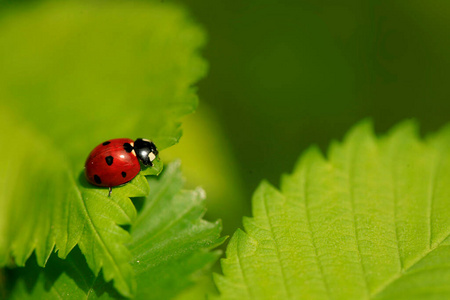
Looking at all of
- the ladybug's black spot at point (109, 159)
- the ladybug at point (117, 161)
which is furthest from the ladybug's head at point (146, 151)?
the ladybug's black spot at point (109, 159)

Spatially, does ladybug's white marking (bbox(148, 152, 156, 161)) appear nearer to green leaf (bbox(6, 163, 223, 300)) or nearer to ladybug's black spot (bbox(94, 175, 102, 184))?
green leaf (bbox(6, 163, 223, 300))

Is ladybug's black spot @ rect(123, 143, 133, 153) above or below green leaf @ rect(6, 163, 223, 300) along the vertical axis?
above

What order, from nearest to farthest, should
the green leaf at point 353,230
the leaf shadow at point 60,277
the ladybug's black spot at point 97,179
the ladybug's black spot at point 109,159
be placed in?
the green leaf at point 353,230
the leaf shadow at point 60,277
the ladybug's black spot at point 97,179
the ladybug's black spot at point 109,159

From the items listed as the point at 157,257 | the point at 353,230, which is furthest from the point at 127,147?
the point at 353,230

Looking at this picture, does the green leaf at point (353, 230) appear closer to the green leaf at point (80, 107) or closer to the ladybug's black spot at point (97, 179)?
the green leaf at point (80, 107)

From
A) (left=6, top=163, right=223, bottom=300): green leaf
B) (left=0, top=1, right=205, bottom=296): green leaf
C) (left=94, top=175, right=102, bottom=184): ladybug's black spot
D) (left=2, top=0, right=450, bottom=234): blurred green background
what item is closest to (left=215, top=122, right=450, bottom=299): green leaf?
(left=6, top=163, right=223, bottom=300): green leaf

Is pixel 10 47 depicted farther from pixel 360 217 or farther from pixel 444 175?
pixel 444 175

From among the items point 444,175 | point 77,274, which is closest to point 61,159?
point 77,274

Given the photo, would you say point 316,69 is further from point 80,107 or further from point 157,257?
point 157,257
